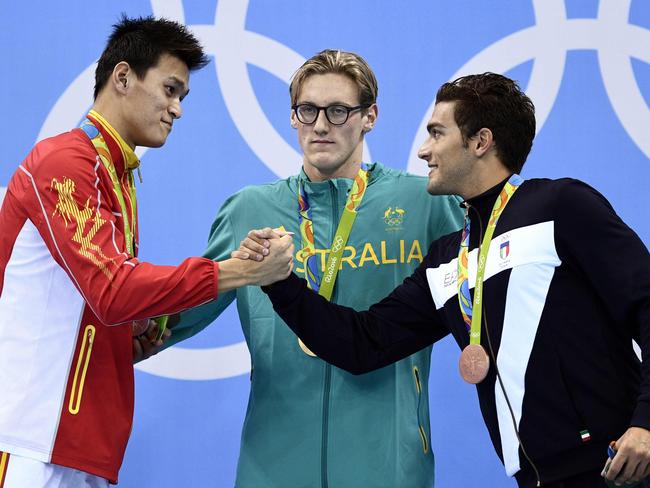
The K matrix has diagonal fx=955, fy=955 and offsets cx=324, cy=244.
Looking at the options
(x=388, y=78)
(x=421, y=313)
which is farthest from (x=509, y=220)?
(x=388, y=78)

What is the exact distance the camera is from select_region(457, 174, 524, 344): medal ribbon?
2539mm

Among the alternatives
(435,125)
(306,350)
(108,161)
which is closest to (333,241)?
(306,350)

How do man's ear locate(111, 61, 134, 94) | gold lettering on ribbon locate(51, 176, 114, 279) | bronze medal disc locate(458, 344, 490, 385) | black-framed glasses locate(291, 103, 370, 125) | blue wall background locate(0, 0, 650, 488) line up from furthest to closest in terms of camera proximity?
blue wall background locate(0, 0, 650, 488)
black-framed glasses locate(291, 103, 370, 125)
man's ear locate(111, 61, 134, 94)
bronze medal disc locate(458, 344, 490, 385)
gold lettering on ribbon locate(51, 176, 114, 279)

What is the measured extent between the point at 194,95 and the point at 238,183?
16.0 inches

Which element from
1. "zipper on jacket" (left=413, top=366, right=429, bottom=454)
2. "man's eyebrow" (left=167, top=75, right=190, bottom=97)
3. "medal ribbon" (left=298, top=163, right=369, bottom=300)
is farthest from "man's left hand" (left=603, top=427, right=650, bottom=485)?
"man's eyebrow" (left=167, top=75, right=190, bottom=97)

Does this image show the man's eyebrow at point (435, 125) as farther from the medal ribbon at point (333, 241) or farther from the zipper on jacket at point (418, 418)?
the zipper on jacket at point (418, 418)

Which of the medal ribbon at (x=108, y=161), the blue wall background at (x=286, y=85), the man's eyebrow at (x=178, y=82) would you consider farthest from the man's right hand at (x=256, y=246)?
the blue wall background at (x=286, y=85)

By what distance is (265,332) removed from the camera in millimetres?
2947

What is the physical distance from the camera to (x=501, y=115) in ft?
9.11

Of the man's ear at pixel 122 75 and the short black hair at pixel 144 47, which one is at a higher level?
the short black hair at pixel 144 47

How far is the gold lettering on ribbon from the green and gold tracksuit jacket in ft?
2.39

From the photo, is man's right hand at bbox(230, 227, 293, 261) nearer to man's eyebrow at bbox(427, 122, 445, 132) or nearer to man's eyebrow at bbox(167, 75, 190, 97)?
man's eyebrow at bbox(167, 75, 190, 97)

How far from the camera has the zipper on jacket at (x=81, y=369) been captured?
2.37m

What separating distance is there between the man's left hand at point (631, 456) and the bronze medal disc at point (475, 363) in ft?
1.35
